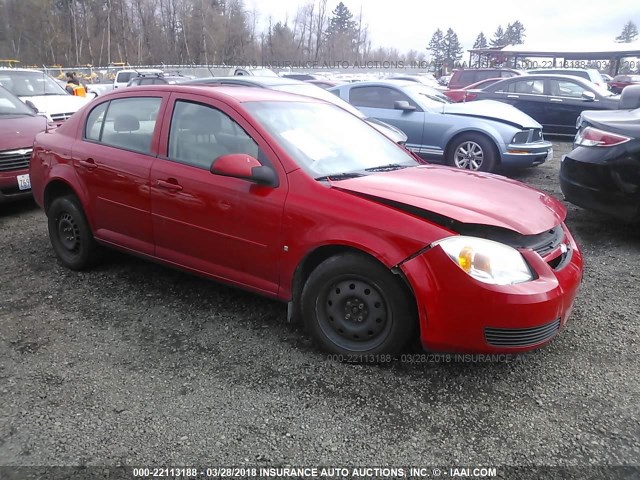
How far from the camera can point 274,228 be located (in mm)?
2994

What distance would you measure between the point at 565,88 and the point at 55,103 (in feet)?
35.0

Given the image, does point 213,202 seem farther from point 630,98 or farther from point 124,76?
point 124,76

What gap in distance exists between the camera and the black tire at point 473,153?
7.75 metres

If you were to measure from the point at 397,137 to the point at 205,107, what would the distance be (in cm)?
404

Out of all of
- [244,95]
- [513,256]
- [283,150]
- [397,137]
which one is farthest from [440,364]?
[397,137]

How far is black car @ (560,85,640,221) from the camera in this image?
456 cm

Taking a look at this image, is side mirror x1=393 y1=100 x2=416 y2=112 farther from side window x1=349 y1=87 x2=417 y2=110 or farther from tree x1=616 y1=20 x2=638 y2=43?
tree x1=616 y1=20 x2=638 y2=43

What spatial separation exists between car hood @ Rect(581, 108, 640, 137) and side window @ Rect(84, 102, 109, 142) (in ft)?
15.0

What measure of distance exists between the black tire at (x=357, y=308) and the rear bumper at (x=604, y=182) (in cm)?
303

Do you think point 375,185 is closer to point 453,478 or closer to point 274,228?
point 274,228

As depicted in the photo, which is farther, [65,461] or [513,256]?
[513,256]

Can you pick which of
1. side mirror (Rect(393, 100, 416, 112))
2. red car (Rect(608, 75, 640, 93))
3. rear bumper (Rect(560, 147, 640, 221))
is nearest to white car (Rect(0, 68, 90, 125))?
side mirror (Rect(393, 100, 416, 112))

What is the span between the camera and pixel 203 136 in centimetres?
344

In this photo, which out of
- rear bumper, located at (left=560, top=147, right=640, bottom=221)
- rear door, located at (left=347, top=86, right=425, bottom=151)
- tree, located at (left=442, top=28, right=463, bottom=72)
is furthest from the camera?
tree, located at (left=442, top=28, right=463, bottom=72)
